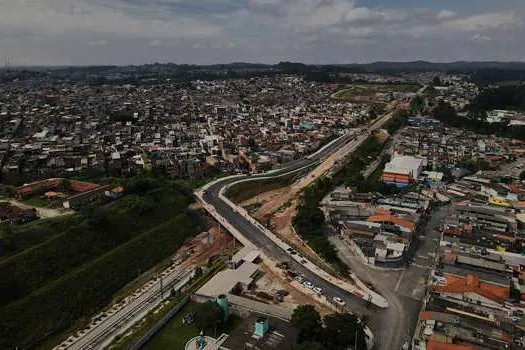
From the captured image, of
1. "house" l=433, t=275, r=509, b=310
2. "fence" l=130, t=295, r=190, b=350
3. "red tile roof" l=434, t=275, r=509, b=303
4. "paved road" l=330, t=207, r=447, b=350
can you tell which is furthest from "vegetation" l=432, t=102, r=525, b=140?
"fence" l=130, t=295, r=190, b=350

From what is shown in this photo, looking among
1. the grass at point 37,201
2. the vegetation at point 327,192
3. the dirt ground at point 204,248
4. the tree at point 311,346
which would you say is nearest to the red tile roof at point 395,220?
the vegetation at point 327,192

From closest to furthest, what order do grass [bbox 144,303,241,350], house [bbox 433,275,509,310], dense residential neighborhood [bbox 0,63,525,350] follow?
grass [bbox 144,303,241,350] → dense residential neighborhood [bbox 0,63,525,350] → house [bbox 433,275,509,310]

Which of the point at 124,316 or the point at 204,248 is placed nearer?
the point at 124,316

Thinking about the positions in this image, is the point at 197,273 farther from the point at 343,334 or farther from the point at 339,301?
the point at 343,334

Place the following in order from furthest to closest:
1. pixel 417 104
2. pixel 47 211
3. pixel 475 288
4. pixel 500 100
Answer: pixel 417 104, pixel 500 100, pixel 47 211, pixel 475 288

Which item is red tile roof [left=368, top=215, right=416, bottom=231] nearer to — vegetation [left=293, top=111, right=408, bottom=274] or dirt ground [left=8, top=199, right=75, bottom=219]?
vegetation [left=293, top=111, right=408, bottom=274]

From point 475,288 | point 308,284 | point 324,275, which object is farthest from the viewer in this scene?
point 324,275

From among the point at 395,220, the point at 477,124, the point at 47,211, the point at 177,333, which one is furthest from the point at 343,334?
the point at 477,124
